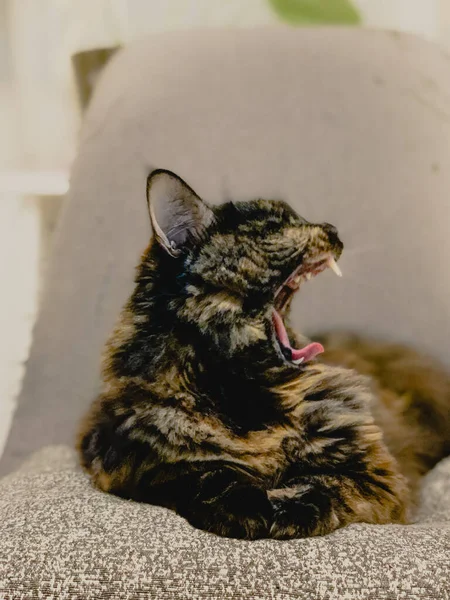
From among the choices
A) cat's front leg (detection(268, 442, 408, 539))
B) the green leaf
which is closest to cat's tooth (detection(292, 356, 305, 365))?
cat's front leg (detection(268, 442, 408, 539))

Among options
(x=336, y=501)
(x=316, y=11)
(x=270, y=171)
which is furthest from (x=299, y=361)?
(x=316, y=11)

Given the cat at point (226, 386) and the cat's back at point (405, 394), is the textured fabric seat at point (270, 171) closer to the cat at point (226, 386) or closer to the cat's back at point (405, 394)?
the cat's back at point (405, 394)

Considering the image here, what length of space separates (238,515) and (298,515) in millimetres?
61

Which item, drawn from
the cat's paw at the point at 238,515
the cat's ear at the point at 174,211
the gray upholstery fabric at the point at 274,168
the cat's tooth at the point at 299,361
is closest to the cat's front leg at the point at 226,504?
the cat's paw at the point at 238,515

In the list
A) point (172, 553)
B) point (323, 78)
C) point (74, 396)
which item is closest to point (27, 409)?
point (74, 396)

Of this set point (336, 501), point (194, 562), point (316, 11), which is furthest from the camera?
point (316, 11)

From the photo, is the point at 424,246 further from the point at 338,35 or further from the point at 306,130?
the point at 338,35

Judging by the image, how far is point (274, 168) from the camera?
103 cm

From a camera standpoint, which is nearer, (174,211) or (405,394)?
(174,211)

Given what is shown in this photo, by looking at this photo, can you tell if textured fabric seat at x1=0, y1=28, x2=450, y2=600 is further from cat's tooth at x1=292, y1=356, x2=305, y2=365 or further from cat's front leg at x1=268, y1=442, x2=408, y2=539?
cat's tooth at x1=292, y1=356, x2=305, y2=365

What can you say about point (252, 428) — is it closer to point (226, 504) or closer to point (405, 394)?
point (226, 504)

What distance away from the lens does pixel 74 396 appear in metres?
1.00

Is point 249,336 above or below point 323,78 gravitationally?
below

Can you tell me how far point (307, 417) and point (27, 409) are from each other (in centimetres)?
59
